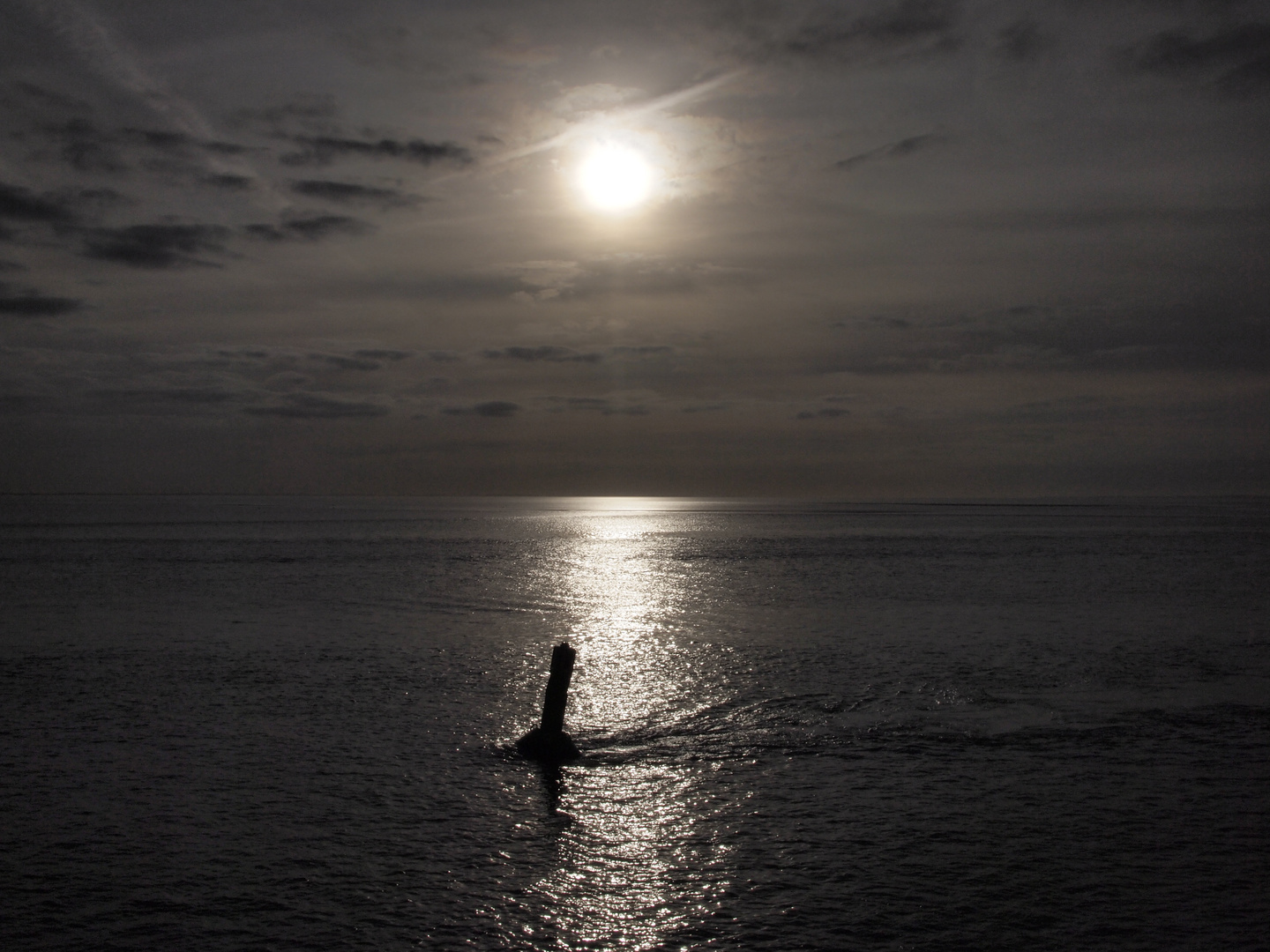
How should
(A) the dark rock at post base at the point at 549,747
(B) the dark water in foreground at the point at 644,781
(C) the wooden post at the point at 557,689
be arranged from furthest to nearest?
1. (C) the wooden post at the point at 557,689
2. (A) the dark rock at post base at the point at 549,747
3. (B) the dark water in foreground at the point at 644,781

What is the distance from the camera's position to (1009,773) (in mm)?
14344

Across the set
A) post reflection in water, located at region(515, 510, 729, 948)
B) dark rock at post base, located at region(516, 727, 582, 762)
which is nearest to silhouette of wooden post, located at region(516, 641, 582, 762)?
dark rock at post base, located at region(516, 727, 582, 762)

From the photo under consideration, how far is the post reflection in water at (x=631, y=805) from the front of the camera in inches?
380

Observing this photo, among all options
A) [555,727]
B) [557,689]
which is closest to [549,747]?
[555,727]

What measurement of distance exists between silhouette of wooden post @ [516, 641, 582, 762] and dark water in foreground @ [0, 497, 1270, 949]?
564mm

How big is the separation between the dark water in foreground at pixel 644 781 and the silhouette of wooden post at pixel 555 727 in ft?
1.85

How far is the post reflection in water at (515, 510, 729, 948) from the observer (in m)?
9.66

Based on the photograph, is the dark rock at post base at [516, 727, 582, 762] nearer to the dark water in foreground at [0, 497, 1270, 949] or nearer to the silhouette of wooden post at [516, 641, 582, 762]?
the silhouette of wooden post at [516, 641, 582, 762]

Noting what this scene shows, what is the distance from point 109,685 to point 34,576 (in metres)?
31.7

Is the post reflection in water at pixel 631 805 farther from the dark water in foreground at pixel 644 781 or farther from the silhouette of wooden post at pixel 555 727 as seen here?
the silhouette of wooden post at pixel 555 727

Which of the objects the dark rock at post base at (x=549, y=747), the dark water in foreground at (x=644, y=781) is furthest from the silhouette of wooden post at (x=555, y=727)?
the dark water in foreground at (x=644, y=781)

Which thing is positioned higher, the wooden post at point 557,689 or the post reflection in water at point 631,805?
the wooden post at point 557,689

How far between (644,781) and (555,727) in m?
2.18

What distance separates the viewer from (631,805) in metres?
Result: 13.0
